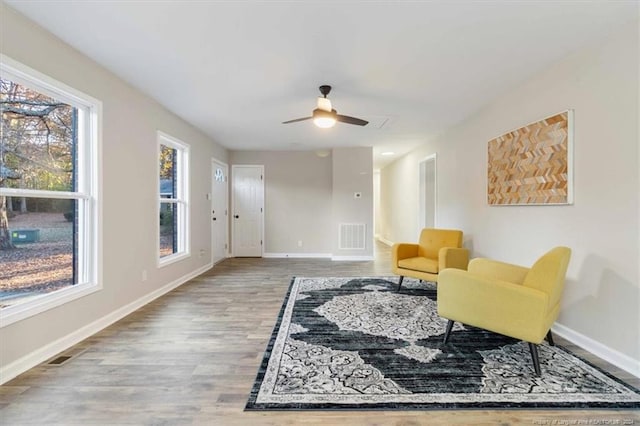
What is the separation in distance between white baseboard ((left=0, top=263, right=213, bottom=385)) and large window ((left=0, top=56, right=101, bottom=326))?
0.97 ft

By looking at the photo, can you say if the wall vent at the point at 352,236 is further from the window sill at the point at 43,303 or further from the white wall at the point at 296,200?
the window sill at the point at 43,303

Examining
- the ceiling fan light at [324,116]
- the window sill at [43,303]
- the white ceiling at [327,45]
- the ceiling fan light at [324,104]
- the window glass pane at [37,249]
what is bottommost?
the window sill at [43,303]

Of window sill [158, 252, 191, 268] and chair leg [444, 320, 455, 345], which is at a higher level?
window sill [158, 252, 191, 268]

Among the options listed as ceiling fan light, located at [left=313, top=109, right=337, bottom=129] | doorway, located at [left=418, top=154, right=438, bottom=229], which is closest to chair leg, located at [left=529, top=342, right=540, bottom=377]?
ceiling fan light, located at [left=313, top=109, right=337, bottom=129]

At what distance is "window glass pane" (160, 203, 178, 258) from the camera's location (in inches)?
157

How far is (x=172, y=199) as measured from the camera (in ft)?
13.9

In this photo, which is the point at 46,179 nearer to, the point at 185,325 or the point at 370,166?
the point at 185,325

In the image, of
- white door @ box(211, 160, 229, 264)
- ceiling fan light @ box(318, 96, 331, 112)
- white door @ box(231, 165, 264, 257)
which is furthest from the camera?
white door @ box(231, 165, 264, 257)

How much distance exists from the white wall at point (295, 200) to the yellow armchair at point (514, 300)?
4565 millimetres

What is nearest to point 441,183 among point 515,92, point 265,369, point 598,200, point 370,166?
point 370,166

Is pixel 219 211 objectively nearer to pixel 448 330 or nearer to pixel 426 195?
pixel 426 195

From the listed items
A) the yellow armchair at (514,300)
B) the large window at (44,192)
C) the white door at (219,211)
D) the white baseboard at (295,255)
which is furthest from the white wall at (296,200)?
the yellow armchair at (514,300)

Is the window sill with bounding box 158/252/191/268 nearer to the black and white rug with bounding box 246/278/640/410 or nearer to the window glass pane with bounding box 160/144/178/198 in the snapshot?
the window glass pane with bounding box 160/144/178/198

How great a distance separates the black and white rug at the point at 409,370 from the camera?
173cm
